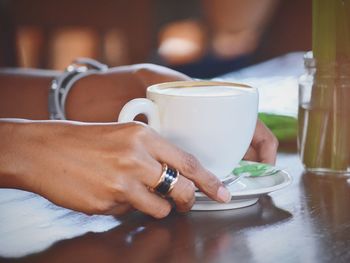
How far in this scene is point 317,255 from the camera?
571 mm

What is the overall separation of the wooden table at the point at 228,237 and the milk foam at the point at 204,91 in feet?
0.38

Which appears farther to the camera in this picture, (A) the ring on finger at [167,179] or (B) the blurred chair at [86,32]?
(B) the blurred chair at [86,32]

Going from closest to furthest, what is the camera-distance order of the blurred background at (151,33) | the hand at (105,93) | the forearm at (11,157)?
1. the forearm at (11,157)
2. the hand at (105,93)
3. the blurred background at (151,33)

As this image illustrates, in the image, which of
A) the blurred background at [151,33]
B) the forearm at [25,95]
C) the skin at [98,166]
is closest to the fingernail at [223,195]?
the skin at [98,166]

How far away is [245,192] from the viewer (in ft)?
2.26

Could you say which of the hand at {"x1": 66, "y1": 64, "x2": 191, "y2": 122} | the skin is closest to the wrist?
the skin

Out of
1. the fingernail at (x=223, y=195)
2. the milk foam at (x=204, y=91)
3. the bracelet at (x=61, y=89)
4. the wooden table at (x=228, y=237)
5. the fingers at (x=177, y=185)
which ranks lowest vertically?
the wooden table at (x=228, y=237)

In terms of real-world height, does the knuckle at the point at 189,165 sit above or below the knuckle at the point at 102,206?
above

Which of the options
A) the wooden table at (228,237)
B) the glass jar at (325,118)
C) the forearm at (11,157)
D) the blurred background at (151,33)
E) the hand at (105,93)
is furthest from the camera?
the blurred background at (151,33)

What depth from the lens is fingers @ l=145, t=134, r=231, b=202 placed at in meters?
0.64

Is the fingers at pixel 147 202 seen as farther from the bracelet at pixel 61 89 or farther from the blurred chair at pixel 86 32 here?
the blurred chair at pixel 86 32

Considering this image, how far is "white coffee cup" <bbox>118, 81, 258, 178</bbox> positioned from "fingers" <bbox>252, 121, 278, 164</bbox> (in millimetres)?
153

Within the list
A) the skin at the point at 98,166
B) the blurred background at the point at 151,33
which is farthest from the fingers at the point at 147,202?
the blurred background at the point at 151,33

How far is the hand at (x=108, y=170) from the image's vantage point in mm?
635
